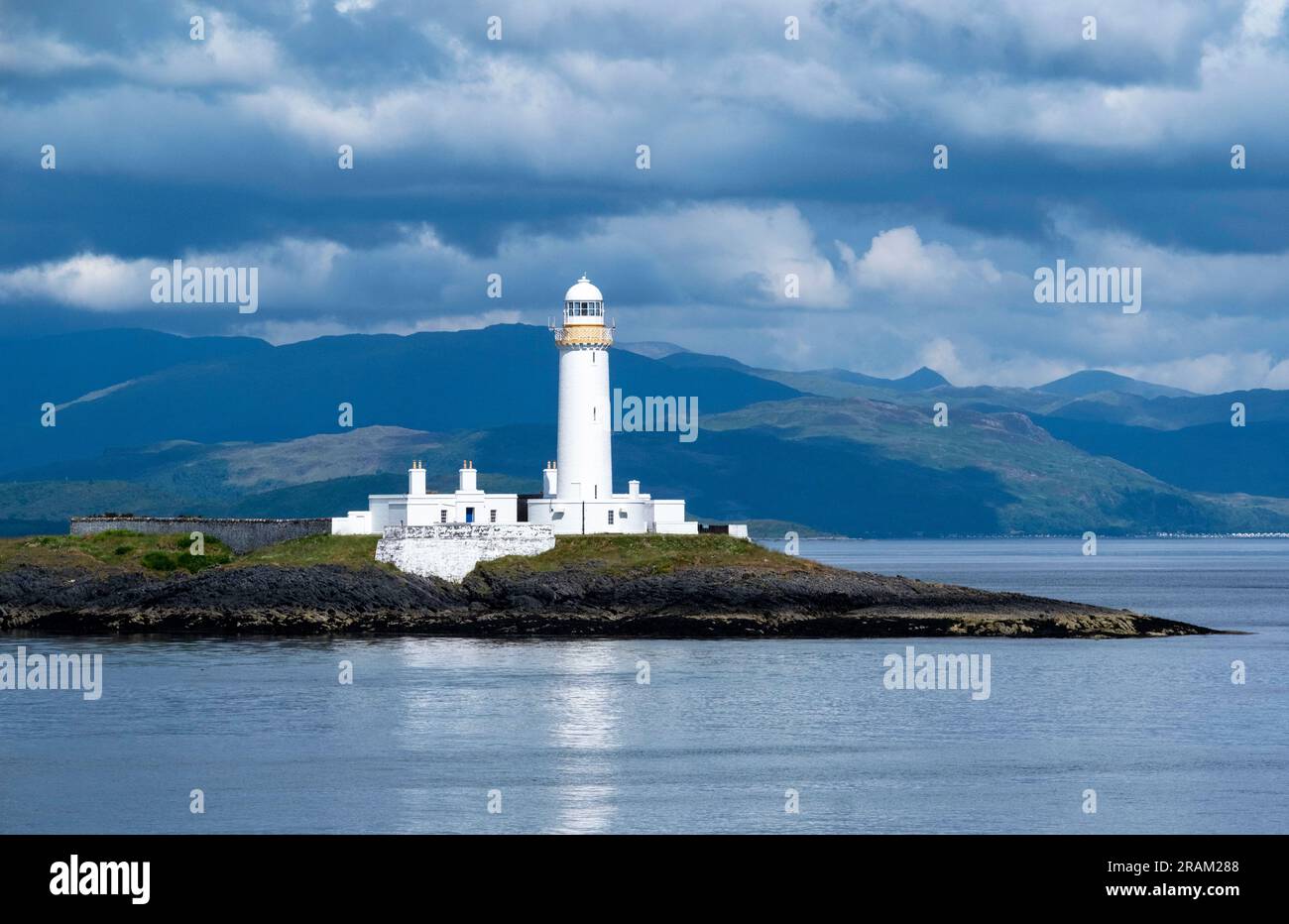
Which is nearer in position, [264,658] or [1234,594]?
[264,658]

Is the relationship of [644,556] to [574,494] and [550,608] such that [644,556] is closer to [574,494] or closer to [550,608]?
[550,608]

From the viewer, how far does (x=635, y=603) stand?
218 feet

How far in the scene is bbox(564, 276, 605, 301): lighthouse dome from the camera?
2936 inches

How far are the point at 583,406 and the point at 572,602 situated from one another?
9.63 m

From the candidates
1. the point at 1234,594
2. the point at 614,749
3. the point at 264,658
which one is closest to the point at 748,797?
the point at 614,749

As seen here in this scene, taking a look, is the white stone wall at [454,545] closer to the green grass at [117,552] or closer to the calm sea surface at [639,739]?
the calm sea surface at [639,739]

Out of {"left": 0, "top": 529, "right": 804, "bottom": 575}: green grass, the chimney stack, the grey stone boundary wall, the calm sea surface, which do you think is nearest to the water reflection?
the calm sea surface

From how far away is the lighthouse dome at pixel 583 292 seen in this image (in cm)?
7456

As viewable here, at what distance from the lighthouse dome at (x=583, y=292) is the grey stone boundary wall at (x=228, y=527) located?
13.0 meters

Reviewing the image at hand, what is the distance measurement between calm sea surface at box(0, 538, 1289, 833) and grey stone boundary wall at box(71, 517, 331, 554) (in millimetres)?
10278

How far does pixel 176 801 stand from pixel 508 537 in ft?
112
